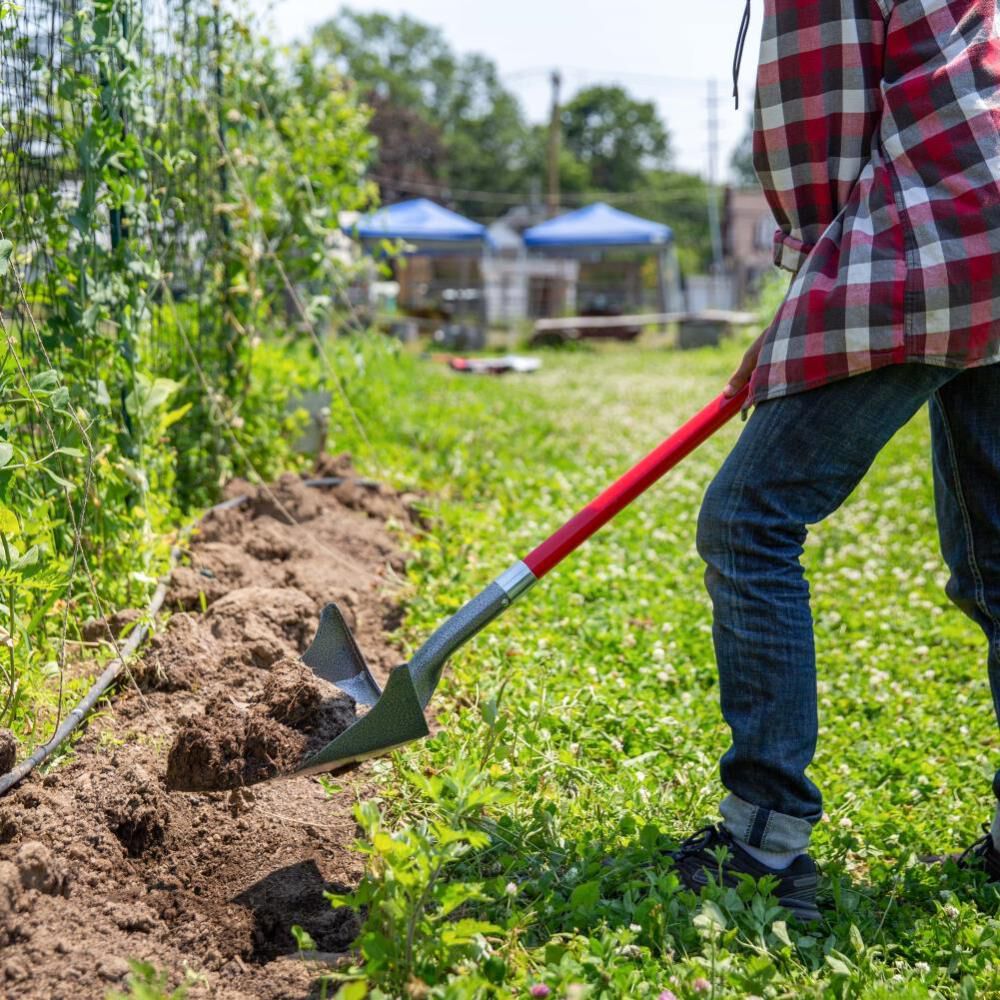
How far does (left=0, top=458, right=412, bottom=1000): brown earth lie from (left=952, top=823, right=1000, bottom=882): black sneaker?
1.11 m

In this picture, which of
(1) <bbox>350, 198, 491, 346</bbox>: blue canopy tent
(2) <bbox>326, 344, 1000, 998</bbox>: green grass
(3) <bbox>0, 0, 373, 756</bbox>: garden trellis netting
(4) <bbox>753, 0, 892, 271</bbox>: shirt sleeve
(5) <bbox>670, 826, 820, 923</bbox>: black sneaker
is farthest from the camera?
(1) <bbox>350, 198, 491, 346</bbox>: blue canopy tent

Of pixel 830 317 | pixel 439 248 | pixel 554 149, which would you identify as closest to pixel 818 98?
pixel 830 317

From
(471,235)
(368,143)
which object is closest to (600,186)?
(471,235)

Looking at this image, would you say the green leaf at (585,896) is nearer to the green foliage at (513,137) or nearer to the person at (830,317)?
the person at (830,317)

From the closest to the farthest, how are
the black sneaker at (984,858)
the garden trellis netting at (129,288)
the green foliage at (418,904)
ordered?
the green foliage at (418,904), the black sneaker at (984,858), the garden trellis netting at (129,288)

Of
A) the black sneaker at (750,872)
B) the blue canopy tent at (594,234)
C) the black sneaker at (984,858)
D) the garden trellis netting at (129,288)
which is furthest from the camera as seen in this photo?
the blue canopy tent at (594,234)

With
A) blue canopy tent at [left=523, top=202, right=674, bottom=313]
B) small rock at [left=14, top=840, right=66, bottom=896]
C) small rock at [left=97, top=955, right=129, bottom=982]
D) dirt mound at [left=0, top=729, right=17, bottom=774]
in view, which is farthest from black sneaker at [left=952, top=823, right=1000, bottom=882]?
blue canopy tent at [left=523, top=202, right=674, bottom=313]

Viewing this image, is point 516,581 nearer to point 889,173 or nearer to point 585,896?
point 585,896

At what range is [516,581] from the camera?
6.30 ft

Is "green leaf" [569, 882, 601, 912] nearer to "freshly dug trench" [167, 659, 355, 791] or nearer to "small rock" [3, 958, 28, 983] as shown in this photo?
"freshly dug trench" [167, 659, 355, 791]

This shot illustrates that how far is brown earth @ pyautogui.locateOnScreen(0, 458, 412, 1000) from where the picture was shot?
1.56 metres

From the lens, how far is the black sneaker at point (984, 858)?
1996 mm

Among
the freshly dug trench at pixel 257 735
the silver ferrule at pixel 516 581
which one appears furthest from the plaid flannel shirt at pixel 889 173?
the freshly dug trench at pixel 257 735

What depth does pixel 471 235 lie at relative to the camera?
18.7 meters
